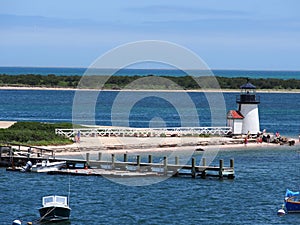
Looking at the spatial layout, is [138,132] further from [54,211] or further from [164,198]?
[54,211]

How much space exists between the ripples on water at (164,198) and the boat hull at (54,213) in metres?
0.60

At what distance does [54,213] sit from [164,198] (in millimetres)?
8578

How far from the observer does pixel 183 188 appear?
5059 centimetres

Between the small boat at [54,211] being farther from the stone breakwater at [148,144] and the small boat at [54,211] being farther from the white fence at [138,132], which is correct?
the white fence at [138,132]

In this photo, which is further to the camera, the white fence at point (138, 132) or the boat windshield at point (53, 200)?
the white fence at point (138, 132)

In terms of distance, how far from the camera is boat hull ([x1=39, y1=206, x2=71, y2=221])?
1603 inches

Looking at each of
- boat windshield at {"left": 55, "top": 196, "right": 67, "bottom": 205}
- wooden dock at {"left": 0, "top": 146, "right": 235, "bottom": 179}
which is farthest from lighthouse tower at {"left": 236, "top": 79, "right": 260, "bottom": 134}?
boat windshield at {"left": 55, "top": 196, "right": 67, "bottom": 205}

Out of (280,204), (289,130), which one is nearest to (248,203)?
(280,204)

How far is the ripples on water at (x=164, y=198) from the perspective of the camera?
42312mm

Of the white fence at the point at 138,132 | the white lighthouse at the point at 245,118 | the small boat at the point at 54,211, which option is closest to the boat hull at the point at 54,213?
the small boat at the point at 54,211

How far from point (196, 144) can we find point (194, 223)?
28.2 metres

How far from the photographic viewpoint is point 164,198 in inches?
1874

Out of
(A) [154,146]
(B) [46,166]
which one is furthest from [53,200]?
(A) [154,146]

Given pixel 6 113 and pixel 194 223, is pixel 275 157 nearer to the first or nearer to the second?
pixel 194 223
